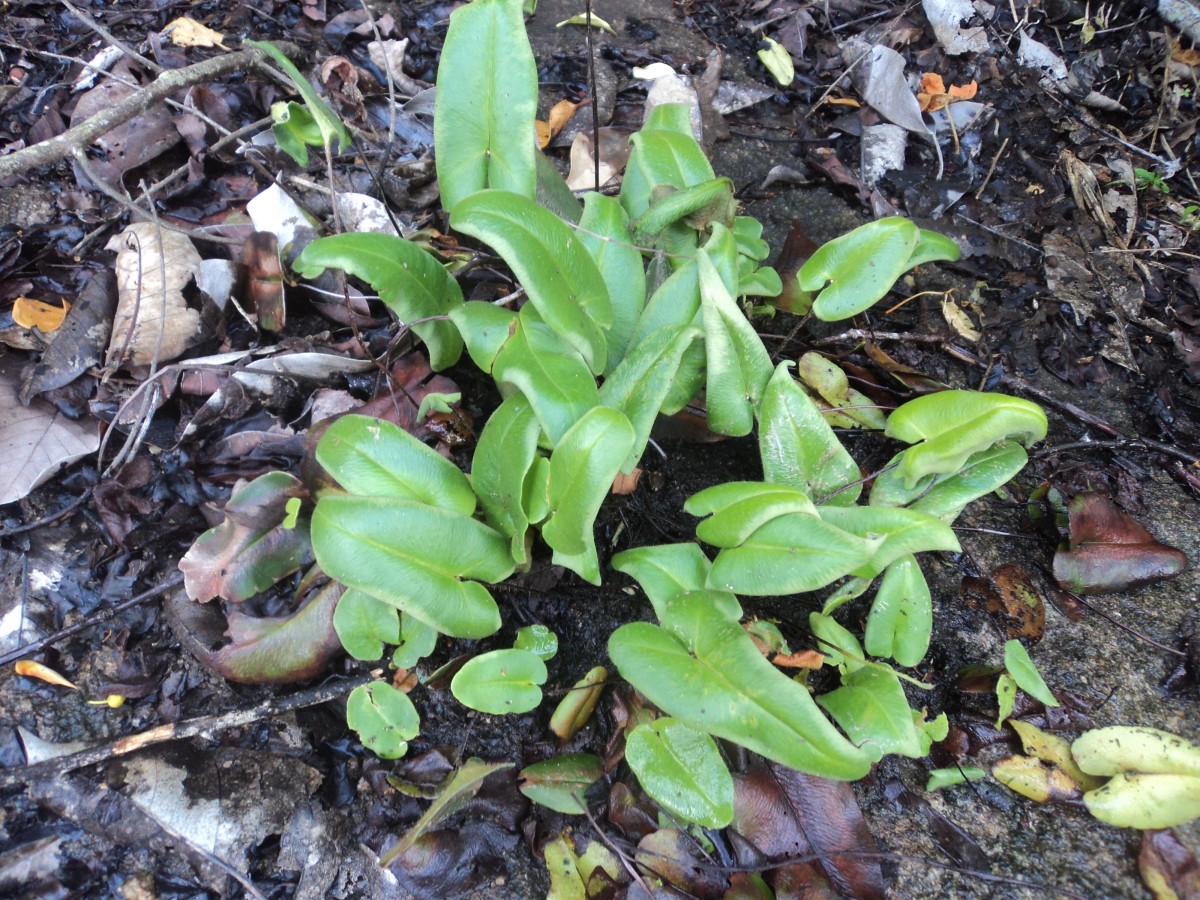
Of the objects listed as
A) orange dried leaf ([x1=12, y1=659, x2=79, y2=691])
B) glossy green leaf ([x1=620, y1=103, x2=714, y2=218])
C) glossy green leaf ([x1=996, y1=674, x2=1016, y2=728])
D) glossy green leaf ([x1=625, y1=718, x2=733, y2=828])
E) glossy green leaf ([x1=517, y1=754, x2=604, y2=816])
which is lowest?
glossy green leaf ([x1=517, y1=754, x2=604, y2=816])

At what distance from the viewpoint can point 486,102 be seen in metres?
1.47

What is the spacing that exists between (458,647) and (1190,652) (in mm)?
1482

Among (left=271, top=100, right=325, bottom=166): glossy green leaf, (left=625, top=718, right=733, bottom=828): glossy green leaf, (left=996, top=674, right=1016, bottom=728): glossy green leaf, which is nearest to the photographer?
(left=625, top=718, right=733, bottom=828): glossy green leaf

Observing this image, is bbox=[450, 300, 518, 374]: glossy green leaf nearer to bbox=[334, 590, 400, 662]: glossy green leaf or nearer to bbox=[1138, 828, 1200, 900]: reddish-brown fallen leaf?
bbox=[334, 590, 400, 662]: glossy green leaf

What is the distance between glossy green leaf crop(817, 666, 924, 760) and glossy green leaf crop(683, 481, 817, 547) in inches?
13.4

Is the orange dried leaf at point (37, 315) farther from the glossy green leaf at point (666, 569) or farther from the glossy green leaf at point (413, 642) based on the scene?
the glossy green leaf at point (666, 569)

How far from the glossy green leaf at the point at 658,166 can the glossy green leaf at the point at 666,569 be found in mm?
736

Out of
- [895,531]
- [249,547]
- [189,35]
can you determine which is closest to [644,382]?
[895,531]

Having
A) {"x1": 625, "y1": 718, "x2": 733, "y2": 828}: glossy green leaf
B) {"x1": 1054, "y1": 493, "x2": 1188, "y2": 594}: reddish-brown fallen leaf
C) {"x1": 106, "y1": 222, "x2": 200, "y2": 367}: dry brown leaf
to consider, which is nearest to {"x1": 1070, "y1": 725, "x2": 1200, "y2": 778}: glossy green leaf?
→ {"x1": 1054, "y1": 493, "x2": 1188, "y2": 594}: reddish-brown fallen leaf

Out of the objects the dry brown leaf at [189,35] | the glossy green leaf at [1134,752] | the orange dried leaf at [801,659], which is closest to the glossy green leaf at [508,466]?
the orange dried leaf at [801,659]

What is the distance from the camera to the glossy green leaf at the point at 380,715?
1315mm

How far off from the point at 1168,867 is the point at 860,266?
1.21 metres

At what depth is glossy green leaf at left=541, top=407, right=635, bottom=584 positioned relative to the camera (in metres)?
1.12

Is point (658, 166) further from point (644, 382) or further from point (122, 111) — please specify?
point (122, 111)
